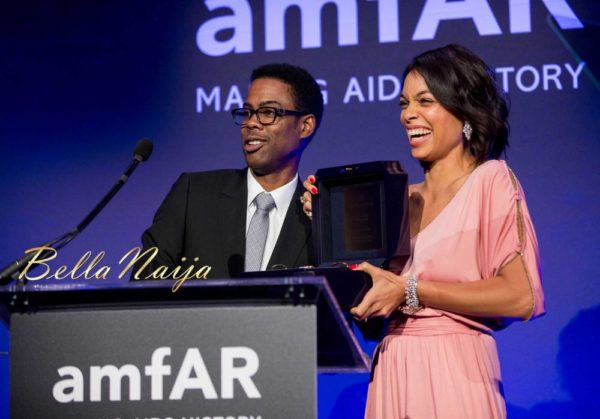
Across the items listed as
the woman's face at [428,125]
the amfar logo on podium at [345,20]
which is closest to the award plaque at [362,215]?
the woman's face at [428,125]

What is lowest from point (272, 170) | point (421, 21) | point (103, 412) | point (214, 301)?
point (103, 412)

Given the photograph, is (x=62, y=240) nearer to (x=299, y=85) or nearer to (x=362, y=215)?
(x=362, y=215)

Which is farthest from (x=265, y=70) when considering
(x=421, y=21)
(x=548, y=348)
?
(x=548, y=348)

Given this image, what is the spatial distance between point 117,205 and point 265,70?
1.33 metres

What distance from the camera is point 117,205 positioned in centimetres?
400

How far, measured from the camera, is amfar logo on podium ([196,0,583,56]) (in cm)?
362

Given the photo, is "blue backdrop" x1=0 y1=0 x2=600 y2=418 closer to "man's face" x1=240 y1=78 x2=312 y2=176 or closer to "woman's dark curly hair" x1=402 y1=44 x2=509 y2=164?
"man's face" x1=240 y1=78 x2=312 y2=176

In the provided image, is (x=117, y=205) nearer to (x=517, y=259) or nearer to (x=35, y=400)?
(x=517, y=259)

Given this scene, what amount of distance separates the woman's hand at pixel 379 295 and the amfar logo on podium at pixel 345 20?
2054mm

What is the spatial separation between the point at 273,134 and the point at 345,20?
121cm

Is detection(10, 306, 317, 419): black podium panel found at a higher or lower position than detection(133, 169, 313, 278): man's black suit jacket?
lower

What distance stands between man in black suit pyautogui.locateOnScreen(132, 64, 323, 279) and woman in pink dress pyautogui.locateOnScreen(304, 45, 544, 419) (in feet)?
1.28

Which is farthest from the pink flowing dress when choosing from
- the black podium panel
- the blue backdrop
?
the blue backdrop

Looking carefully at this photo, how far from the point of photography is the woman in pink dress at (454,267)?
1966 millimetres
